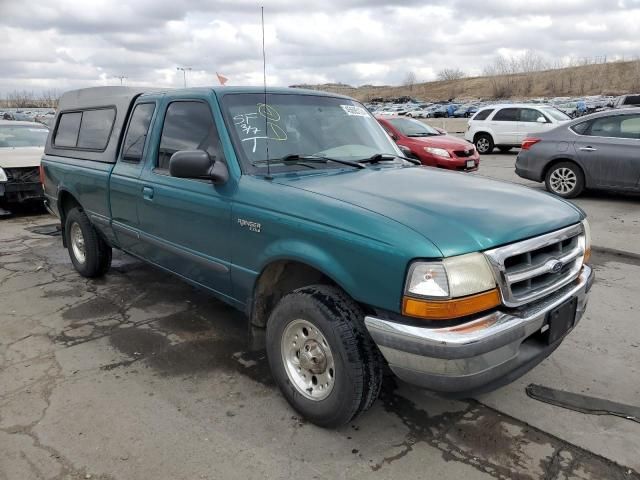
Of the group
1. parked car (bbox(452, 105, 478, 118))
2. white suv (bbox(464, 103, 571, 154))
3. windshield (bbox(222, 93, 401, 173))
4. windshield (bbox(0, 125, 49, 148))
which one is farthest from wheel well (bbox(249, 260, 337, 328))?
parked car (bbox(452, 105, 478, 118))

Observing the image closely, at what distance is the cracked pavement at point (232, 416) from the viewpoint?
2.62 meters

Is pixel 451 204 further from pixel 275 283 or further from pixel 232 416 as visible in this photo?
pixel 232 416

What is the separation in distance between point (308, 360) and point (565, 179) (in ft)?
26.8

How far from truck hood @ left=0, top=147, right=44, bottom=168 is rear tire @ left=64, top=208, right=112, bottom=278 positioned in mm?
3863

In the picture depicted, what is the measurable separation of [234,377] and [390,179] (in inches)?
65.3

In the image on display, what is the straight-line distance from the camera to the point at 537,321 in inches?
101

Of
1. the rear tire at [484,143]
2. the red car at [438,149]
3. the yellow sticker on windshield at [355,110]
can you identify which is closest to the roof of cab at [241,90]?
the yellow sticker on windshield at [355,110]

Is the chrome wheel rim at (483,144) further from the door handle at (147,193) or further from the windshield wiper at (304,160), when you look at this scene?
the door handle at (147,193)

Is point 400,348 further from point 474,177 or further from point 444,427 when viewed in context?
point 474,177

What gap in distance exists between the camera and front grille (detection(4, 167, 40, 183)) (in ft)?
28.2

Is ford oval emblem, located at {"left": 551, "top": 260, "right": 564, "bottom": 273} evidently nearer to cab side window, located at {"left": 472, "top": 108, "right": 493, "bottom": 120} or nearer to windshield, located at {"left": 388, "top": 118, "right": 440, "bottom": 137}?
windshield, located at {"left": 388, "top": 118, "right": 440, "bottom": 137}

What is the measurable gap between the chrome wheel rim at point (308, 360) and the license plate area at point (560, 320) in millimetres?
1122

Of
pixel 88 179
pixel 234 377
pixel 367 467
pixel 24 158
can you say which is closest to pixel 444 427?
pixel 367 467

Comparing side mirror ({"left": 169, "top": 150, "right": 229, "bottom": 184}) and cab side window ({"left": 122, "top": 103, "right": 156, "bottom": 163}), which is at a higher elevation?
cab side window ({"left": 122, "top": 103, "right": 156, "bottom": 163})
